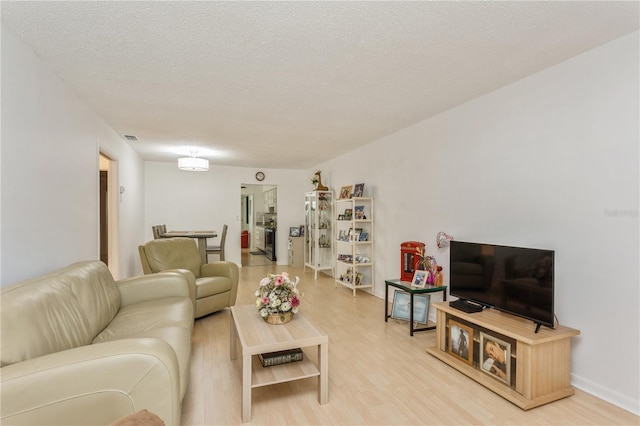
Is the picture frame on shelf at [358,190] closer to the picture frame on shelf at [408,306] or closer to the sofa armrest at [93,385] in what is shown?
the picture frame on shelf at [408,306]

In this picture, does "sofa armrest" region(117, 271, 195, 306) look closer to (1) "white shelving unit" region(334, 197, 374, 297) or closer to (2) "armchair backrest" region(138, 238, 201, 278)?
(2) "armchair backrest" region(138, 238, 201, 278)

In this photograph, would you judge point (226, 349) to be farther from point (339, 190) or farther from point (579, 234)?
point (339, 190)

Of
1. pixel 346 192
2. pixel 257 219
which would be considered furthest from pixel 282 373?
pixel 257 219

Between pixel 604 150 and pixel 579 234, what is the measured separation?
1.95 ft

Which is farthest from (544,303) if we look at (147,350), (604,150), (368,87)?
(147,350)

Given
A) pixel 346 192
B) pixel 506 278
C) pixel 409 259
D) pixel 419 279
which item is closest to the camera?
pixel 506 278

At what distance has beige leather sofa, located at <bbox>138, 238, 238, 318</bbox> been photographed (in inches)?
147

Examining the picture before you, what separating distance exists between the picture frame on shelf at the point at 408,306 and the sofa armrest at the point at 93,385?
2.67 metres

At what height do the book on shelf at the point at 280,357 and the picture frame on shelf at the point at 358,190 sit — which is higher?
the picture frame on shelf at the point at 358,190

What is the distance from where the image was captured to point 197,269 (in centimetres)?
419

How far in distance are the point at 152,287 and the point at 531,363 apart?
3.03m

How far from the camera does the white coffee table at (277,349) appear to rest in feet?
6.44

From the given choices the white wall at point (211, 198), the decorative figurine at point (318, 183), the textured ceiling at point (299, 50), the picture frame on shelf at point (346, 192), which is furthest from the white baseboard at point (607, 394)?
the white wall at point (211, 198)

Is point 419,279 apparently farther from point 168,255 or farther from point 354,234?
point 168,255
